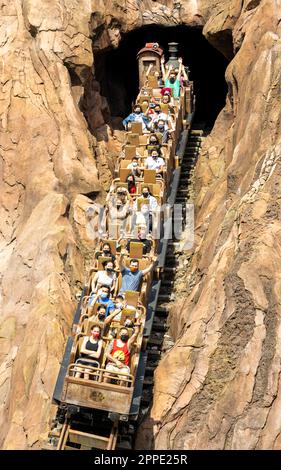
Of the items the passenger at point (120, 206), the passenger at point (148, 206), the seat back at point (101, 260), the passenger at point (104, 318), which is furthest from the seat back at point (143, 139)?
the passenger at point (104, 318)

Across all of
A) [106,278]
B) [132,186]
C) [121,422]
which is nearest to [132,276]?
[106,278]

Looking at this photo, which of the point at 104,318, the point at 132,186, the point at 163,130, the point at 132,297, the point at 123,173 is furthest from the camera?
the point at 163,130

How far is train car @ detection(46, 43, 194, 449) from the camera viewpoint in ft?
34.7

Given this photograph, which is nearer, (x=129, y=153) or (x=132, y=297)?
(x=132, y=297)

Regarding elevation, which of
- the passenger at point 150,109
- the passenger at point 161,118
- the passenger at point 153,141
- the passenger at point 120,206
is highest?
the passenger at point 150,109

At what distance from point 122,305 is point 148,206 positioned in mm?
2884

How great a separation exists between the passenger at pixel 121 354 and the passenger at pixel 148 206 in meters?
3.25

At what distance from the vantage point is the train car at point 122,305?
1057cm

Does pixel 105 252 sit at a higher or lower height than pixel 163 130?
lower

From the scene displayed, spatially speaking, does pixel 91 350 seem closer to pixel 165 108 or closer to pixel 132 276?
pixel 132 276

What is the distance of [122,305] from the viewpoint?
11852 mm

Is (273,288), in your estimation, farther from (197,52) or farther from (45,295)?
(197,52)

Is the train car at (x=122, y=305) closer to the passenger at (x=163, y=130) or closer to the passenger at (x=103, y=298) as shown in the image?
the passenger at (x=103, y=298)

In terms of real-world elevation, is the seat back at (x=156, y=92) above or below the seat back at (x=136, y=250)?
above
